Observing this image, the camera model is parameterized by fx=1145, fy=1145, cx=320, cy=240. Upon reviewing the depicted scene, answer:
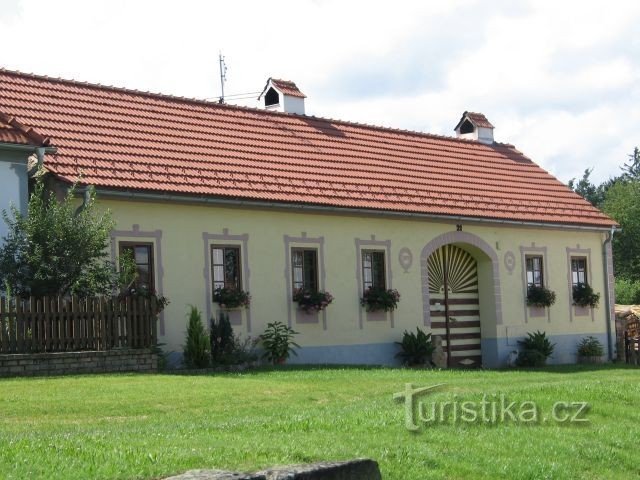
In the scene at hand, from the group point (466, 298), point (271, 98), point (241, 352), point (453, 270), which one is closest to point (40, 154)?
point (241, 352)

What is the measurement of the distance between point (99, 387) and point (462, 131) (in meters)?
22.9

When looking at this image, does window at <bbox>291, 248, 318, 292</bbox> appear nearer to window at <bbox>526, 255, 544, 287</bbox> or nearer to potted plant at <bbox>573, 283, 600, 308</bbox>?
window at <bbox>526, 255, 544, 287</bbox>

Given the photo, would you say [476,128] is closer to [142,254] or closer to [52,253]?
[142,254]

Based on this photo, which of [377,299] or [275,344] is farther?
[377,299]

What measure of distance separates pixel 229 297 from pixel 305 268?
2.69 meters

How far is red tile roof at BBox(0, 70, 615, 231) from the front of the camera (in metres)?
23.5

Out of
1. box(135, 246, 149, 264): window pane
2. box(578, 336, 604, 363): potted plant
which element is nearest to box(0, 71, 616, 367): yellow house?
box(135, 246, 149, 264): window pane

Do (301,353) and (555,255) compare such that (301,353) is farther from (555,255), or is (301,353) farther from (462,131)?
(462,131)

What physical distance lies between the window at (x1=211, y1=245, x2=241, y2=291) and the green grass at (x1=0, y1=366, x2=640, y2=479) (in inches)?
203

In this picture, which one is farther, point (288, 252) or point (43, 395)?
point (288, 252)

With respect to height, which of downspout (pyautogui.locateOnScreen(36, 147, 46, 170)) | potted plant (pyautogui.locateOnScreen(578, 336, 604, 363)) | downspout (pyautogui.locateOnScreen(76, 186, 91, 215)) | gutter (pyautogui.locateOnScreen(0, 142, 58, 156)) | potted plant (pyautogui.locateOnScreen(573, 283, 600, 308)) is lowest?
potted plant (pyautogui.locateOnScreen(578, 336, 604, 363))

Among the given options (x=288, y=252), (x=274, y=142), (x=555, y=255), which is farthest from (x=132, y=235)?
(x=555, y=255)

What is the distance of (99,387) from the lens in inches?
647

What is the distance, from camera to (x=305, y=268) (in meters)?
25.8
